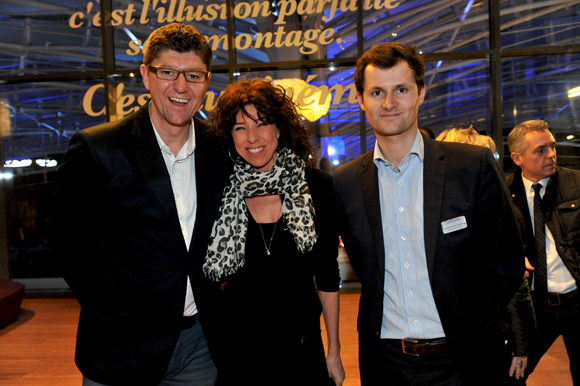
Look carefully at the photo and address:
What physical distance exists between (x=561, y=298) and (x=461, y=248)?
132cm

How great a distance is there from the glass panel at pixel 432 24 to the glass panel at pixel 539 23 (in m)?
0.51

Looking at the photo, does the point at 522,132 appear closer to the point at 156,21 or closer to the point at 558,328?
the point at 558,328

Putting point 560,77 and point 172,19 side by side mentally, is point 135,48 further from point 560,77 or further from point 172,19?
point 560,77

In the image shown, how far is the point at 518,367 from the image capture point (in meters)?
2.16

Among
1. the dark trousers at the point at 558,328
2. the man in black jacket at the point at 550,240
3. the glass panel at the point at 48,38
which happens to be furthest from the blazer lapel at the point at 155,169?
the glass panel at the point at 48,38

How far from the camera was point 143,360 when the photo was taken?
5.09 ft

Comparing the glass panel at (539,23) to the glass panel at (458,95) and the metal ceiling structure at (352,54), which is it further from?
the glass panel at (458,95)

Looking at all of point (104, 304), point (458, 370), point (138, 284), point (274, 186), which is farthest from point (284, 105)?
point (458, 370)

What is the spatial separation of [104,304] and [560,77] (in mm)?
6247

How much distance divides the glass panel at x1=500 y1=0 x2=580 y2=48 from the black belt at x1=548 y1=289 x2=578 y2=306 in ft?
13.6

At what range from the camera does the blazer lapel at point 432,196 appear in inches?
58.5

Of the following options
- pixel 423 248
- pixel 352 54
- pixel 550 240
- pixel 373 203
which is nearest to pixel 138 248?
pixel 373 203

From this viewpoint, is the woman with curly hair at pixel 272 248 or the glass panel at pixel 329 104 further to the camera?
the glass panel at pixel 329 104

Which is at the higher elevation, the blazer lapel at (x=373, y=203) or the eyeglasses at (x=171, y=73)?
the eyeglasses at (x=171, y=73)
